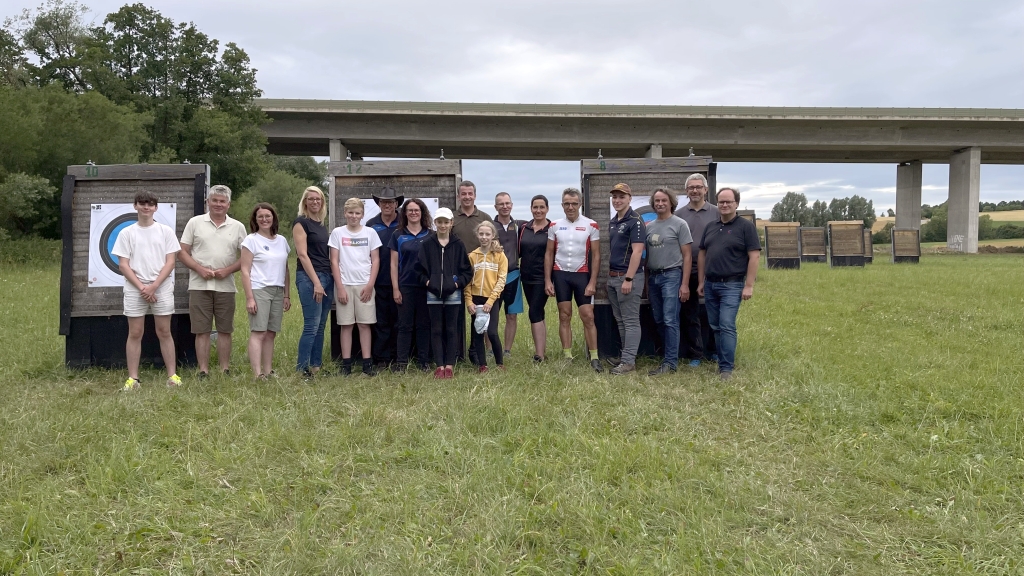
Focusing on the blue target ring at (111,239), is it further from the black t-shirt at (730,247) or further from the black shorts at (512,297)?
the black t-shirt at (730,247)

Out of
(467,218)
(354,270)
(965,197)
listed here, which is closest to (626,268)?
(467,218)

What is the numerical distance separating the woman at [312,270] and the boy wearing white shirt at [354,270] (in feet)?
0.44

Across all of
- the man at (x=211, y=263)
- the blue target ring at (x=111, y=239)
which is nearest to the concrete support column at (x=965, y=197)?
the man at (x=211, y=263)

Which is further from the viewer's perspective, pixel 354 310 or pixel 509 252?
pixel 509 252

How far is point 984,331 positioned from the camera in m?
8.77

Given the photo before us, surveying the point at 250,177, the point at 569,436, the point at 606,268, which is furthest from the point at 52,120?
the point at 569,436

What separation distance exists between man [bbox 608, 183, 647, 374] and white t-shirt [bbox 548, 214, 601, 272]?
256 mm

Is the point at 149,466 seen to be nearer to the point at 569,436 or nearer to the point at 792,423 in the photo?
the point at 569,436

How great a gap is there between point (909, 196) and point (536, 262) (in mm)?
43727

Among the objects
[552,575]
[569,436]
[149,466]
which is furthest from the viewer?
[569,436]

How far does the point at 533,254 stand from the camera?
7.35m

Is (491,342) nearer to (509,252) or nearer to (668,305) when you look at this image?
(509,252)

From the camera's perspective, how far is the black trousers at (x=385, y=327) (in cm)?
717

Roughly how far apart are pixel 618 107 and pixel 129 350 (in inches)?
1237
